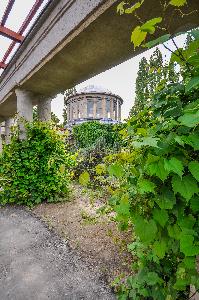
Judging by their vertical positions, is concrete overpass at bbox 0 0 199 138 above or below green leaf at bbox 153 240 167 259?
above

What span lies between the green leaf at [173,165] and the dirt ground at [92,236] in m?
2.04

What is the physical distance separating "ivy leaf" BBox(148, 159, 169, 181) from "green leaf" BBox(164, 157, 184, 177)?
0.03 m

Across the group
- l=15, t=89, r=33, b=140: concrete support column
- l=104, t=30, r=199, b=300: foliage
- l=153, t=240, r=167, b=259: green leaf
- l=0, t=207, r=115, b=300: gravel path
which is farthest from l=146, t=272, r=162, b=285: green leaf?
l=15, t=89, r=33, b=140: concrete support column

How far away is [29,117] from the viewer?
277 inches

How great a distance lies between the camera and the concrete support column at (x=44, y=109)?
7.08 m

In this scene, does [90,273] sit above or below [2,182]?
below

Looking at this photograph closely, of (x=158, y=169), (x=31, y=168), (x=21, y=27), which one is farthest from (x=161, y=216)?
(x=31, y=168)

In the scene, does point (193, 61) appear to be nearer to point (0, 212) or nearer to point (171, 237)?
point (171, 237)

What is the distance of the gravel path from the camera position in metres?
2.77

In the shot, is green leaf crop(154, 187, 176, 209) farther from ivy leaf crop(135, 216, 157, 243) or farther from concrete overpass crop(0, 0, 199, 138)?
concrete overpass crop(0, 0, 199, 138)

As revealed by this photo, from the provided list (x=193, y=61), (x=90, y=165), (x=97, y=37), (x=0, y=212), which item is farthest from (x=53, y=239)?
(x=90, y=165)

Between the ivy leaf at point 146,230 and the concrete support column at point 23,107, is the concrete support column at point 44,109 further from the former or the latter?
the ivy leaf at point 146,230

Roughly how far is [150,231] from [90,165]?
787 centimetres

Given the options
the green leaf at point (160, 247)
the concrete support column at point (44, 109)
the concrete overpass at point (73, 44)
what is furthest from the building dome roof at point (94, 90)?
the green leaf at point (160, 247)
